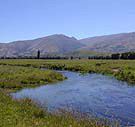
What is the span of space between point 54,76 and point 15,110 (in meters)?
38.7

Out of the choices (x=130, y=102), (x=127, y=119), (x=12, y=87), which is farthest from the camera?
(x=12, y=87)

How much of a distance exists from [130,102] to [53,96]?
8769 millimetres

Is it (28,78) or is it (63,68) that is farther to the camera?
(63,68)

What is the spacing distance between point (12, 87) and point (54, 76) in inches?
648

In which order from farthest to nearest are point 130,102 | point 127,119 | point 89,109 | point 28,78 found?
point 28,78, point 130,102, point 89,109, point 127,119

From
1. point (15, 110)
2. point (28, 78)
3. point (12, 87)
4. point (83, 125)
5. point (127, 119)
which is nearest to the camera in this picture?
point (83, 125)

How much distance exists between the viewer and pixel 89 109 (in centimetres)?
2762

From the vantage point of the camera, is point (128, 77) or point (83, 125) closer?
point (83, 125)

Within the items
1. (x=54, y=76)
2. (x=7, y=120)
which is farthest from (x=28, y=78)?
(x=7, y=120)

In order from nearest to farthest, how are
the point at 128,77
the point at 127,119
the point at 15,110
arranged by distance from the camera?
the point at 15,110
the point at 127,119
the point at 128,77

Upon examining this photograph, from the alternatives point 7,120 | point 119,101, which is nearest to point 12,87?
point 119,101

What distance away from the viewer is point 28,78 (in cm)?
5200

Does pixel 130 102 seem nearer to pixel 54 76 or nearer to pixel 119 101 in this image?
pixel 119 101

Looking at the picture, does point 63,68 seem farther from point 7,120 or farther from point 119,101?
point 7,120
